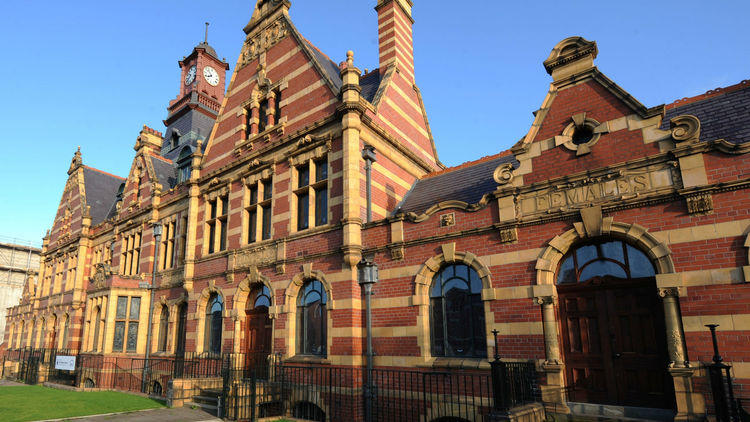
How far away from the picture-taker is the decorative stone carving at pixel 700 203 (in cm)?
862

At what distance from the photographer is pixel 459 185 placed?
14.4 metres

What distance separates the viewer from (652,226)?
9.16 m

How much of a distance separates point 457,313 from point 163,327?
15515mm

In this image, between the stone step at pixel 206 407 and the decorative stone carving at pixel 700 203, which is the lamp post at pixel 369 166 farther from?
the decorative stone carving at pixel 700 203

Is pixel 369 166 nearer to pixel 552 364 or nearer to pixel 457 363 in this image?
pixel 457 363

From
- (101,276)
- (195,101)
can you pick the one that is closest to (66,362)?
(101,276)

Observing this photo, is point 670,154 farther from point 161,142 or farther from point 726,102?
point 161,142

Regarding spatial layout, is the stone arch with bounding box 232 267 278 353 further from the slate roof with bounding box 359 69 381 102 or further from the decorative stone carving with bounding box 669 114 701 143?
the decorative stone carving with bounding box 669 114 701 143

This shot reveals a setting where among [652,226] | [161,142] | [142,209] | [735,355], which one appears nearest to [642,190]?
[652,226]

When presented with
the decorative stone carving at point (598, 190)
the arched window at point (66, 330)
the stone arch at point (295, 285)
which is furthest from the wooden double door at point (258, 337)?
the arched window at point (66, 330)

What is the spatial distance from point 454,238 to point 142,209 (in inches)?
748

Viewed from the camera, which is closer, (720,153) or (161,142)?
(720,153)

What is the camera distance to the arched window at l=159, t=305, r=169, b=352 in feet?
68.7

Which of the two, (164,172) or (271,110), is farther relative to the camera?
(164,172)
